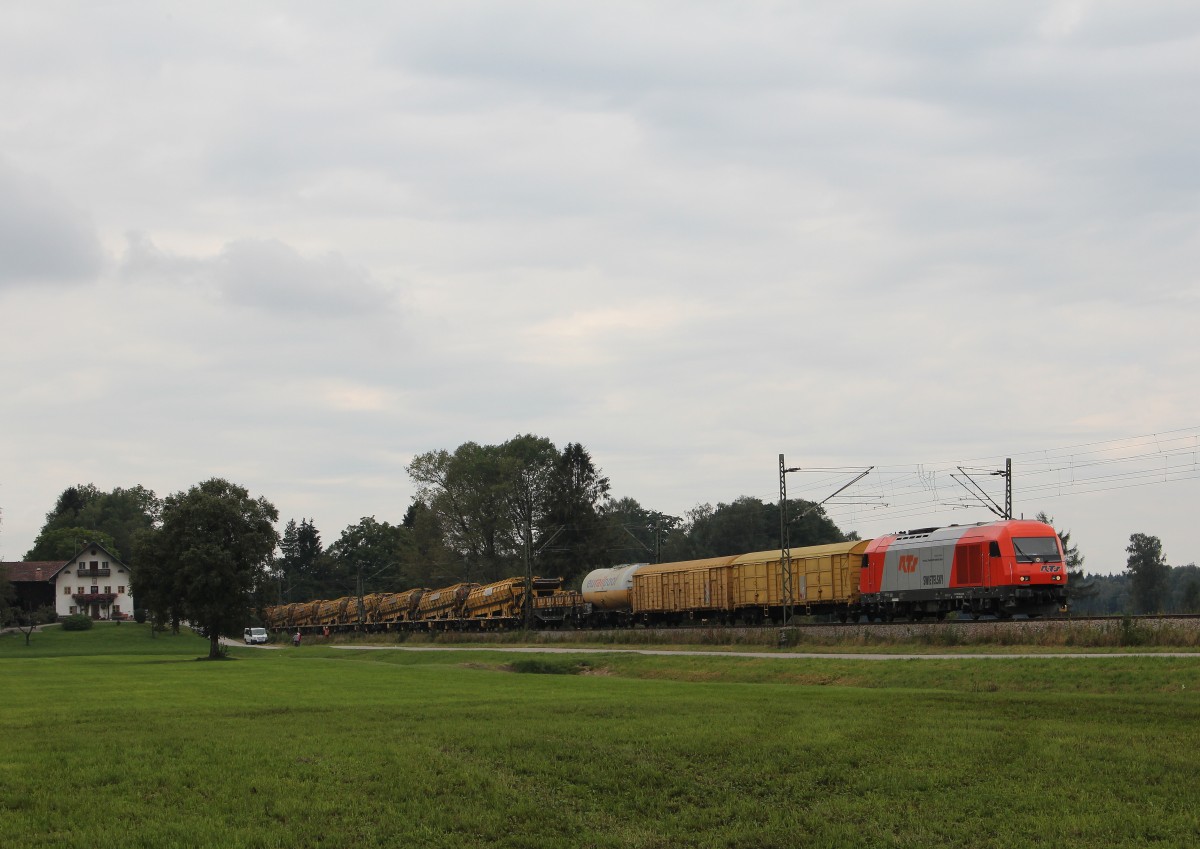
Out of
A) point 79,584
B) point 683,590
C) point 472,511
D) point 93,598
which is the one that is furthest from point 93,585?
point 683,590

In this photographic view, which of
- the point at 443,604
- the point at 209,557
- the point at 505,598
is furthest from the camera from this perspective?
the point at 443,604

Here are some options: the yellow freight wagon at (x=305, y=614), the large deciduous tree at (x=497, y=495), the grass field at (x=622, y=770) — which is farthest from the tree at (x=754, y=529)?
the grass field at (x=622, y=770)

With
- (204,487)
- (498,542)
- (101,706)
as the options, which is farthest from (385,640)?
(101,706)

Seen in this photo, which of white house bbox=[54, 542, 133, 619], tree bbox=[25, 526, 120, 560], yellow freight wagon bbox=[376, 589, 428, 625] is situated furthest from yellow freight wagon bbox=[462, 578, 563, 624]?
tree bbox=[25, 526, 120, 560]

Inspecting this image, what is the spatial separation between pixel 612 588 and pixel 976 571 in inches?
1403

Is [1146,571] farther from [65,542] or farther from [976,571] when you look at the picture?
[65,542]

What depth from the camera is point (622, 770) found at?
1967 cm

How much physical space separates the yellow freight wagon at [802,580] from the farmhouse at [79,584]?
11006 centimetres

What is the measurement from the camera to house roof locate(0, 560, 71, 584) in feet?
497

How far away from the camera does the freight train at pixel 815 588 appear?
5197cm

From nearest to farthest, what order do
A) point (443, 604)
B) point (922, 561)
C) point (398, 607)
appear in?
point (922, 561) → point (443, 604) → point (398, 607)

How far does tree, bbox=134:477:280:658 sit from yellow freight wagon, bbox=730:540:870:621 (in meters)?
30.5

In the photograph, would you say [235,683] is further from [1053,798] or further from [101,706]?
[1053,798]

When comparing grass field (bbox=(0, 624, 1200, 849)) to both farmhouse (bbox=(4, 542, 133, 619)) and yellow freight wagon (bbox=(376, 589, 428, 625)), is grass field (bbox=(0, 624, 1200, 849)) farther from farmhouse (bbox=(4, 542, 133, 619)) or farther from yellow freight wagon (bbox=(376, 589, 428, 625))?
farmhouse (bbox=(4, 542, 133, 619))
